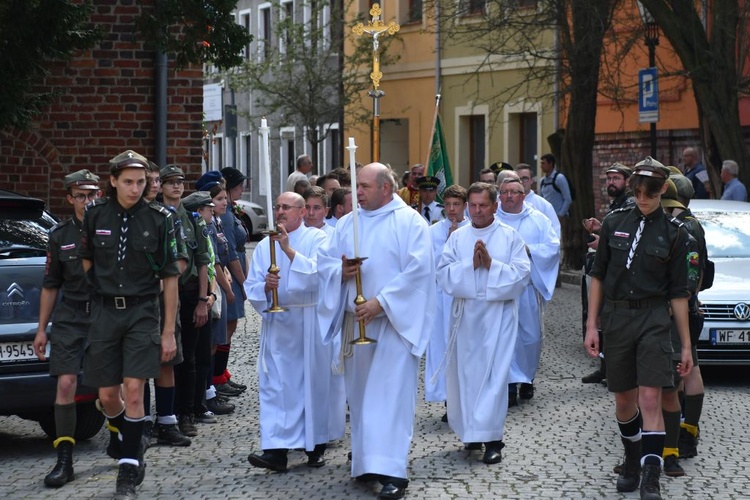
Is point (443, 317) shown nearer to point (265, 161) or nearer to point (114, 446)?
point (114, 446)

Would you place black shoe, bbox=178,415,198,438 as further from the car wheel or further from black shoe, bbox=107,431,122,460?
black shoe, bbox=107,431,122,460

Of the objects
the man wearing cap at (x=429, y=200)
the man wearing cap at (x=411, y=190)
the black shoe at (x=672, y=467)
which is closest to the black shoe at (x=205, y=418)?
the black shoe at (x=672, y=467)

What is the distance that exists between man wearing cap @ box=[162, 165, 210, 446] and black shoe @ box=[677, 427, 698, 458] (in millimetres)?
3207

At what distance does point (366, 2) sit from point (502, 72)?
761 centimetres

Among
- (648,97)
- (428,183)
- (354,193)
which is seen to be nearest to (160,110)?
(428,183)

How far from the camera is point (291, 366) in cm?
938

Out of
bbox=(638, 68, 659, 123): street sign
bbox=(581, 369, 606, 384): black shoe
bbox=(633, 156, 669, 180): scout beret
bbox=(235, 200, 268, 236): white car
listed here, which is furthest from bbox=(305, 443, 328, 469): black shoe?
bbox=(235, 200, 268, 236): white car

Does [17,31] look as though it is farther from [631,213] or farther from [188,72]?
[631,213]

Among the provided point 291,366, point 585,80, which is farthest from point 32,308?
point 585,80

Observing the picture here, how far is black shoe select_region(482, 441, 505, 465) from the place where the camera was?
30.1 feet

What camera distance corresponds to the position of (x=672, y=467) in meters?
8.65

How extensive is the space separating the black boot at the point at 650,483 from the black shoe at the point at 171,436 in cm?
330

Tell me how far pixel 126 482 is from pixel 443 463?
2.11 meters

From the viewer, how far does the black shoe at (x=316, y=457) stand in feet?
30.1
